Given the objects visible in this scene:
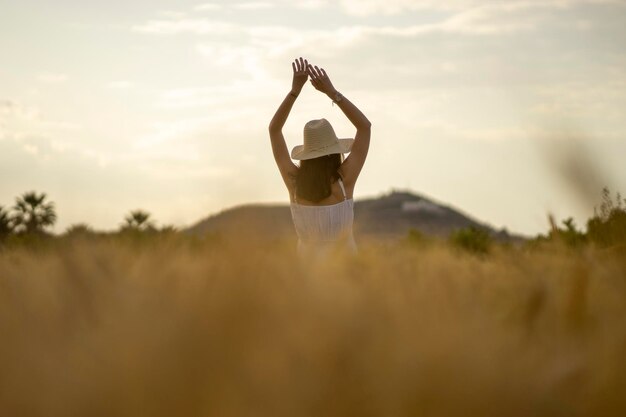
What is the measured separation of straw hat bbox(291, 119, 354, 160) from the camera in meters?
6.50

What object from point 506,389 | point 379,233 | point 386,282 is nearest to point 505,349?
point 506,389

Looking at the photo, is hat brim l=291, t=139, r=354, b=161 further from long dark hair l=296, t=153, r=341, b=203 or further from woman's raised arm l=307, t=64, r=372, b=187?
woman's raised arm l=307, t=64, r=372, b=187

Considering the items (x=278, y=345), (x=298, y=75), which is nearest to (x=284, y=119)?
(x=298, y=75)

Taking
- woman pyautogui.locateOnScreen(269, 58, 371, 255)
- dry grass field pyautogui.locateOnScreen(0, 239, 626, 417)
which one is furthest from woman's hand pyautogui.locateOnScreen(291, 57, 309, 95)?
dry grass field pyautogui.locateOnScreen(0, 239, 626, 417)

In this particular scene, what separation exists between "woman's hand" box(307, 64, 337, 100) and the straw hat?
20.7 inches

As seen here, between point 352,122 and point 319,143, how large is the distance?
0.70 metres

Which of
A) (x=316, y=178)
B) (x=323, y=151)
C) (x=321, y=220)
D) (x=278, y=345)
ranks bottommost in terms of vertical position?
(x=278, y=345)

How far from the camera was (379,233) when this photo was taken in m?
3.04

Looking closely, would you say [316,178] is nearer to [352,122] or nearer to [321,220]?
[321,220]

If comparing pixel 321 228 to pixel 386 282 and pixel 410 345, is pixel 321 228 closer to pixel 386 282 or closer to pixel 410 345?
pixel 386 282

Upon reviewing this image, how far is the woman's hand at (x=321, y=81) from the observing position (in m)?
6.06

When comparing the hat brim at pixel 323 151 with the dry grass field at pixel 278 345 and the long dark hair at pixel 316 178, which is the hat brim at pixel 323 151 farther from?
the dry grass field at pixel 278 345

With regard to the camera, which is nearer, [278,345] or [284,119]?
[278,345]

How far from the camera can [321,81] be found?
241 inches
